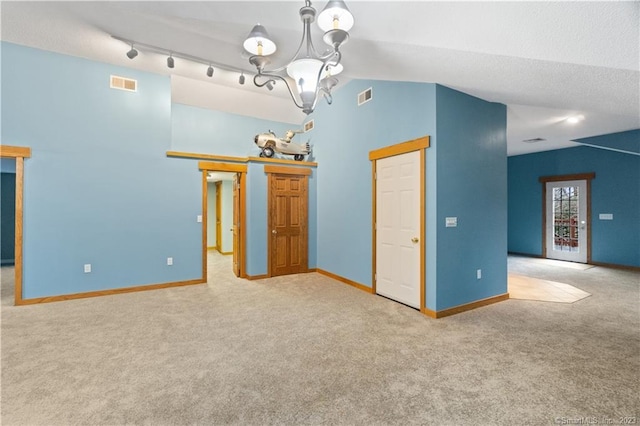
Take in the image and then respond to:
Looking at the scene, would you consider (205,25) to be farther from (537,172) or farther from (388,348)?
(537,172)

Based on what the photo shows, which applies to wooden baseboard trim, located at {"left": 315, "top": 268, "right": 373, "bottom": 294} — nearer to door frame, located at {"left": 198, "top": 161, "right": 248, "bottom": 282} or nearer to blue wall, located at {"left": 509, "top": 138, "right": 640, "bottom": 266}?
door frame, located at {"left": 198, "top": 161, "right": 248, "bottom": 282}

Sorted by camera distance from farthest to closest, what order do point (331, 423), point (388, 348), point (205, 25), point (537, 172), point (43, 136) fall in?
1. point (537, 172)
2. point (43, 136)
3. point (205, 25)
4. point (388, 348)
5. point (331, 423)

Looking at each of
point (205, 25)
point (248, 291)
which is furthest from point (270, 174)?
point (205, 25)

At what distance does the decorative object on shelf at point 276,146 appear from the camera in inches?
233

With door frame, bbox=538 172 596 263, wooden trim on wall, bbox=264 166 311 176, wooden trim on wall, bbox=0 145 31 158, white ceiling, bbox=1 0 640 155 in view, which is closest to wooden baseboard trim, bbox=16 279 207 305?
wooden trim on wall, bbox=0 145 31 158

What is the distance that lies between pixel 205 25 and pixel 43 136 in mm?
3195

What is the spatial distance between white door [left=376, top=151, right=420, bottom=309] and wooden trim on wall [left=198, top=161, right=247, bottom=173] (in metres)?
2.67

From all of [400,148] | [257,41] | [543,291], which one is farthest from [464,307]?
[257,41]

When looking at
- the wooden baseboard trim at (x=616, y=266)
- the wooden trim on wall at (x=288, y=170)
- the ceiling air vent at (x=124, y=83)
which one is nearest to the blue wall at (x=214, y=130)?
the ceiling air vent at (x=124, y=83)

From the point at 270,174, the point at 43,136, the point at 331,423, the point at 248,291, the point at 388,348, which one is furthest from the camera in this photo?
the point at 270,174

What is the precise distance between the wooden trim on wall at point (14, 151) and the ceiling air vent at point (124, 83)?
1.50 metres

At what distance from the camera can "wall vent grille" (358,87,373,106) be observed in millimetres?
4734

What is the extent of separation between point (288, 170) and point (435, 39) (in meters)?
3.83

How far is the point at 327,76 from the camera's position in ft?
9.48
